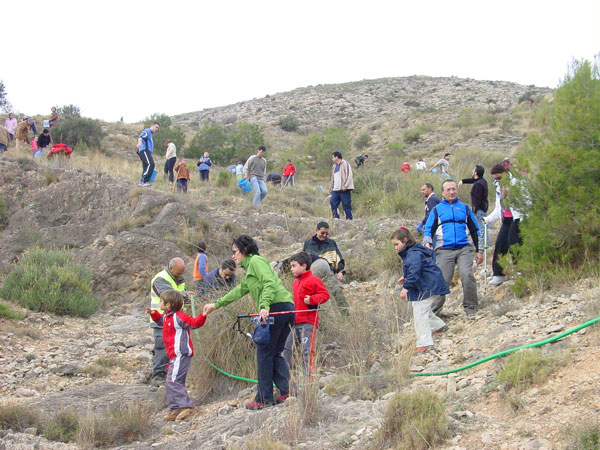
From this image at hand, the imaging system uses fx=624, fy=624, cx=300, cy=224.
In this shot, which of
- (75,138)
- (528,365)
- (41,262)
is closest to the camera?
(528,365)

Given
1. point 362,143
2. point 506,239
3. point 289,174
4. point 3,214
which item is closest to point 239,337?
point 506,239

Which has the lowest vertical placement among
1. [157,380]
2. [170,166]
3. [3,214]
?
[157,380]

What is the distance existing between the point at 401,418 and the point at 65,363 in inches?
227

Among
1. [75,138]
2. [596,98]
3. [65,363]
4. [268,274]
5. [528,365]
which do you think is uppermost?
[75,138]

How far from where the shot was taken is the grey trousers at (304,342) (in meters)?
6.28

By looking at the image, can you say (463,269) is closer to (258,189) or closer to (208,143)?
(258,189)

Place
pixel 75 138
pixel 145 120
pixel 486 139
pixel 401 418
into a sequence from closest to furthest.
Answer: pixel 401 418
pixel 75 138
pixel 486 139
pixel 145 120

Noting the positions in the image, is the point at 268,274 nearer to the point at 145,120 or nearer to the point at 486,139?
the point at 486,139

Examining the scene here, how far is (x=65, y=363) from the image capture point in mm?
8711

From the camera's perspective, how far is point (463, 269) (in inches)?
295

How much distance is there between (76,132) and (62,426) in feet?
71.5

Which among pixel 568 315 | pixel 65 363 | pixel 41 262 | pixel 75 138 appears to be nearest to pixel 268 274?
pixel 568 315

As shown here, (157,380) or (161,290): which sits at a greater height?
(161,290)

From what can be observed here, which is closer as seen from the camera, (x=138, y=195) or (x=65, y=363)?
(x=65, y=363)
